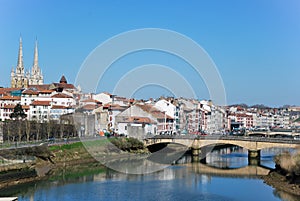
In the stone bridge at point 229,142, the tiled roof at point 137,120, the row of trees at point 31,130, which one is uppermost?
the tiled roof at point 137,120

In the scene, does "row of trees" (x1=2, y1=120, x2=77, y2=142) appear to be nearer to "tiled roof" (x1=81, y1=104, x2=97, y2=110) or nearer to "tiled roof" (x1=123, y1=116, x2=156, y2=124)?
"tiled roof" (x1=123, y1=116, x2=156, y2=124)

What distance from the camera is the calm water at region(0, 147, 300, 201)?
20.9m

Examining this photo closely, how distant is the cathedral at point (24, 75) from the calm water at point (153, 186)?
5508 centimetres

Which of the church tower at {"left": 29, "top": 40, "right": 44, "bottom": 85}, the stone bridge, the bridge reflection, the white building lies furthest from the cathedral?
the bridge reflection

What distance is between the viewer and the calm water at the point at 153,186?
821 inches

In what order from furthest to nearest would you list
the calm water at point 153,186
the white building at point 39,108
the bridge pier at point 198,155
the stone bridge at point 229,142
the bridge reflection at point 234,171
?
the white building at point 39,108 → the bridge pier at point 198,155 → the stone bridge at point 229,142 → the bridge reflection at point 234,171 → the calm water at point 153,186

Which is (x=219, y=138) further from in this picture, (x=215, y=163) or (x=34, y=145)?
(x=34, y=145)

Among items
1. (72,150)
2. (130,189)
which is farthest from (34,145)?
(130,189)

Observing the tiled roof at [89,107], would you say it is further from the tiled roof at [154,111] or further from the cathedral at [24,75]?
the cathedral at [24,75]

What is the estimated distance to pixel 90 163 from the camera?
32.7 meters

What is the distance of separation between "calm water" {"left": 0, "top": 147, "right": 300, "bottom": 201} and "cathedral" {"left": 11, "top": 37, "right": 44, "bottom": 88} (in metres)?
55.1

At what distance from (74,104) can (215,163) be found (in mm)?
28348

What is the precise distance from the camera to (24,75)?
82.8m

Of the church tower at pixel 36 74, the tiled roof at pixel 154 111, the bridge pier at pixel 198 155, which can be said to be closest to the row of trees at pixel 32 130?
the tiled roof at pixel 154 111
